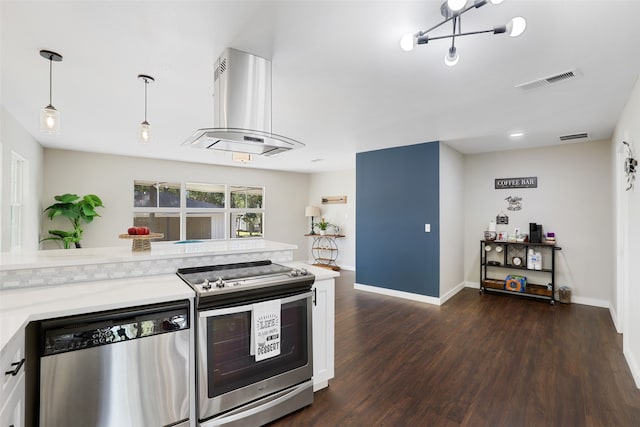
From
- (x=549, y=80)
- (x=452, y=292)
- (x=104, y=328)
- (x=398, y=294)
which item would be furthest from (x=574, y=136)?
(x=104, y=328)

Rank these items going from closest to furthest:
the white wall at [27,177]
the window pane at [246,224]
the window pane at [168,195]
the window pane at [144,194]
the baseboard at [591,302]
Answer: the white wall at [27,177], the baseboard at [591,302], the window pane at [144,194], the window pane at [168,195], the window pane at [246,224]

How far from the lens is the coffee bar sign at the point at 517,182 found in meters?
4.94

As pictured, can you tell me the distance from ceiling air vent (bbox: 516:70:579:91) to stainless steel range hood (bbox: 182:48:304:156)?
204 cm

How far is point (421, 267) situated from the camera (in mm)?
4680

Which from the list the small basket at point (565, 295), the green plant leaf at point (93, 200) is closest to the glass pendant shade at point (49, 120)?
the green plant leaf at point (93, 200)

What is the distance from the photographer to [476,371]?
105 inches

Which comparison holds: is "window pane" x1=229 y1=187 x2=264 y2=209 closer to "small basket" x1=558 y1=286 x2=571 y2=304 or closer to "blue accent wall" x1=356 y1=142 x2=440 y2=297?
"blue accent wall" x1=356 y1=142 x2=440 y2=297

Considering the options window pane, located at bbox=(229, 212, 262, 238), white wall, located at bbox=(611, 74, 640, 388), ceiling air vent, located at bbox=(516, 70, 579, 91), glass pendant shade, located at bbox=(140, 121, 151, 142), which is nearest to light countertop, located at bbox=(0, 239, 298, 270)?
glass pendant shade, located at bbox=(140, 121, 151, 142)

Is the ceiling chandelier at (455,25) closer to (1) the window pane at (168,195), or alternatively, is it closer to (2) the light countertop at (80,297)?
(2) the light countertop at (80,297)

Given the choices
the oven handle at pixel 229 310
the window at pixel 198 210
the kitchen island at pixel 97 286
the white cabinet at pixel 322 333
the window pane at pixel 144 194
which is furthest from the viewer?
the window at pixel 198 210

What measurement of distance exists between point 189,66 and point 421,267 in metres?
3.97

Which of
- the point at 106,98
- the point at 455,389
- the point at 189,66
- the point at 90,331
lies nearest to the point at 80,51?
the point at 189,66

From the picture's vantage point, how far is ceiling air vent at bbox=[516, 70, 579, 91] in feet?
7.73

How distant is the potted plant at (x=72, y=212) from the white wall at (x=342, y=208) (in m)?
4.82
